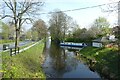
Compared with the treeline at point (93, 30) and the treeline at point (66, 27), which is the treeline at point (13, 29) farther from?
the treeline at point (93, 30)

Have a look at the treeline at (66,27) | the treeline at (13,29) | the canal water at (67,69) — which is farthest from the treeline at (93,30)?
the canal water at (67,69)

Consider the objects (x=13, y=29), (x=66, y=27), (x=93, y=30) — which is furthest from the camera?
(x=66, y=27)

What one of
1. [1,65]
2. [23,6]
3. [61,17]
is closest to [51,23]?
[61,17]

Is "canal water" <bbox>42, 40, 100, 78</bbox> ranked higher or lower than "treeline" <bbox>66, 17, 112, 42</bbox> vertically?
lower

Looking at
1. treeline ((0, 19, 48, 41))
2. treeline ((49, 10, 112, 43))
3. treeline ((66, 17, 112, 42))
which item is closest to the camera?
treeline ((0, 19, 48, 41))

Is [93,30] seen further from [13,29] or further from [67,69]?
[67,69]

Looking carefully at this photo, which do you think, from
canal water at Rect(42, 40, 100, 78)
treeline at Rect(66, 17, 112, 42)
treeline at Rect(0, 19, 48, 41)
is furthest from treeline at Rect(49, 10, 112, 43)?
canal water at Rect(42, 40, 100, 78)

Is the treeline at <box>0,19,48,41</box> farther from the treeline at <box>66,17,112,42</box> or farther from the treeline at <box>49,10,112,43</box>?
the treeline at <box>66,17,112,42</box>

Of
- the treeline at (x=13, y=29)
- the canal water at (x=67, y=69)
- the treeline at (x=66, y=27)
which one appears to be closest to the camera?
the canal water at (x=67, y=69)

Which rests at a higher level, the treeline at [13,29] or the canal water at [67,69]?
the treeline at [13,29]

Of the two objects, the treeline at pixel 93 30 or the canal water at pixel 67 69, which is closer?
the canal water at pixel 67 69

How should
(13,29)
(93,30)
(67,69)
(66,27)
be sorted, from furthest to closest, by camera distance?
(66,27), (93,30), (13,29), (67,69)

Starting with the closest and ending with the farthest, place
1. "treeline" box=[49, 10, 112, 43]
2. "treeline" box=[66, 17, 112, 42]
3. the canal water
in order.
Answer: the canal water, "treeline" box=[66, 17, 112, 42], "treeline" box=[49, 10, 112, 43]

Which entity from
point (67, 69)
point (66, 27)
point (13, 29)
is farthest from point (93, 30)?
point (67, 69)
